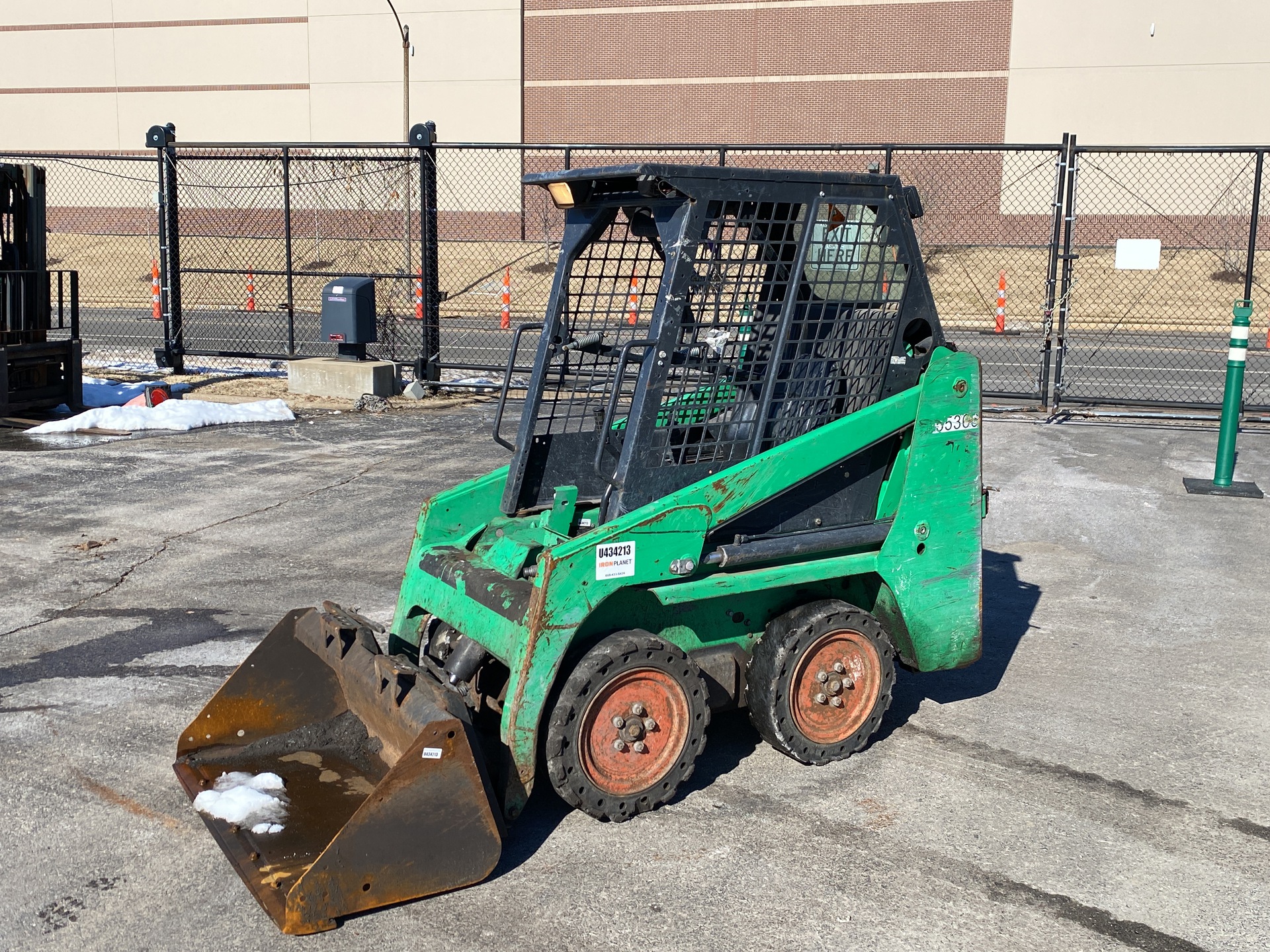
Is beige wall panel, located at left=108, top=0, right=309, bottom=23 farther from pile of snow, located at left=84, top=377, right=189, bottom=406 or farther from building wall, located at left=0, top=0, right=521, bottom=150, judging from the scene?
pile of snow, located at left=84, top=377, right=189, bottom=406

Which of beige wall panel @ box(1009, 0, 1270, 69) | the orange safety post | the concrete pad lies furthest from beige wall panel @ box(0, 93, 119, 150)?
the concrete pad

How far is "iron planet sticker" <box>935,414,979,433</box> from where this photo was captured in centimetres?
471

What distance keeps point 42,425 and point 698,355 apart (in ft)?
27.4

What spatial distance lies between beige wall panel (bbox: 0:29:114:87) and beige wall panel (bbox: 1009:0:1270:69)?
2789cm

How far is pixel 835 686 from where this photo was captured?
4.54 m

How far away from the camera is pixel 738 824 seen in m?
4.12

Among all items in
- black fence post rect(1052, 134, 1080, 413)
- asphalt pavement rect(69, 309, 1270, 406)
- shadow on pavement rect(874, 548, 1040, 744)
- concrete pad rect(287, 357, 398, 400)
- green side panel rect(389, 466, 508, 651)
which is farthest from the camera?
asphalt pavement rect(69, 309, 1270, 406)

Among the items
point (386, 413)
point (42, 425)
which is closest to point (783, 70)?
point (386, 413)

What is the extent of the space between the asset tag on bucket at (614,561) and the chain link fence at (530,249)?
1158 cm

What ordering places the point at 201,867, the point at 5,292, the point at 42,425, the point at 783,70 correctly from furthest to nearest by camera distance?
the point at 783,70 → the point at 5,292 → the point at 42,425 → the point at 201,867

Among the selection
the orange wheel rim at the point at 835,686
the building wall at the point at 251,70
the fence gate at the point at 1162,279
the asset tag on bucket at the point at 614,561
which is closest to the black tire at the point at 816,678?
the orange wheel rim at the point at 835,686

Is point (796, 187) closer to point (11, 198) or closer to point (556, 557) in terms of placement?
point (556, 557)

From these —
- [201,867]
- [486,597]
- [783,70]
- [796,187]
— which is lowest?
[201,867]

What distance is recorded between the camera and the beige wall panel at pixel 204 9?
124ft
